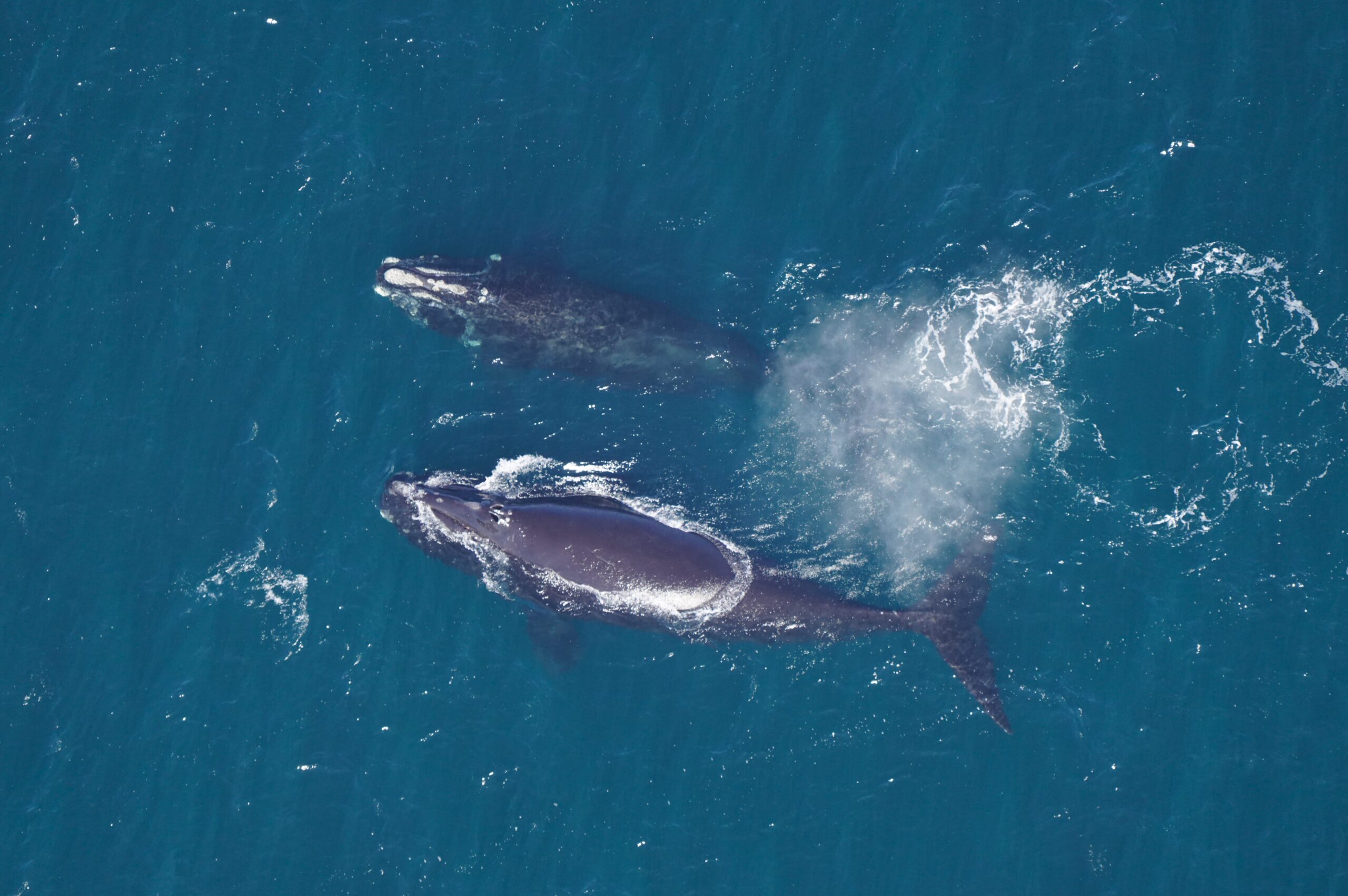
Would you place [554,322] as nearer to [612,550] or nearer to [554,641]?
[612,550]

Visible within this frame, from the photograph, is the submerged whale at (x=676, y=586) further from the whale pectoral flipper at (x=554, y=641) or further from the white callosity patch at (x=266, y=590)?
the white callosity patch at (x=266, y=590)

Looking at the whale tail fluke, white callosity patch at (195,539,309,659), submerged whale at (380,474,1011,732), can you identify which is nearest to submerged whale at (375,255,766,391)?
submerged whale at (380,474,1011,732)

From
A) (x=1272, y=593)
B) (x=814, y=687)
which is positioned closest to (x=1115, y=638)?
(x=1272, y=593)

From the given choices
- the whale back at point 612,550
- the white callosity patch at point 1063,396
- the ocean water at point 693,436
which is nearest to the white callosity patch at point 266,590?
the ocean water at point 693,436

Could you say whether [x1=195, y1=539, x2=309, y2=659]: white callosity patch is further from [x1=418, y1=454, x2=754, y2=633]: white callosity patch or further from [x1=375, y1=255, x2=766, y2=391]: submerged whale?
[x1=375, y1=255, x2=766, y2=391]: submerged whale

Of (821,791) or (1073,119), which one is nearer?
(821,791)

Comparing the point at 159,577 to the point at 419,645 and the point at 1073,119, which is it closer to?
the point at 419,645
